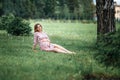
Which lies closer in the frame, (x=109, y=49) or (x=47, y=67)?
(x=109, y=49)

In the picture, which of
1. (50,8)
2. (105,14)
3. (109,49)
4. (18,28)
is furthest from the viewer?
(50,8)

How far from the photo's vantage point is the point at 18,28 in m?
26.9

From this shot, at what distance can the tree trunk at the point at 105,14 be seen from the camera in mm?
16656

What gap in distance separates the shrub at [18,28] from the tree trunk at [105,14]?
33.5ft

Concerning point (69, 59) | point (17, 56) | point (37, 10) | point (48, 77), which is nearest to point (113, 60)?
point (48, 77)

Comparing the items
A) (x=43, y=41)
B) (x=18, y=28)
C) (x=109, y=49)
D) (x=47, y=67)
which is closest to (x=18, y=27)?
(x=18, y=28)

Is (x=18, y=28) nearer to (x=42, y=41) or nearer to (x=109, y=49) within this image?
(x=42, y=41)

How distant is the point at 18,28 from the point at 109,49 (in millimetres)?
18053

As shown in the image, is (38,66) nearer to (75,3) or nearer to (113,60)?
(113,60)

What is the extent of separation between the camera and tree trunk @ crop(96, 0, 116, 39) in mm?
16656

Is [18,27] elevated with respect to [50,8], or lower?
elevated

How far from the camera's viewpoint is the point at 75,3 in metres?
105

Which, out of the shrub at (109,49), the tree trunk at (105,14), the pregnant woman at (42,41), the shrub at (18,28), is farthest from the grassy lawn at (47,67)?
the shrub at (18,28)

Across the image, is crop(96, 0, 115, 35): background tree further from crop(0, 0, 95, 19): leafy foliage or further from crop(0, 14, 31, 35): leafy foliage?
crop(0, 0, 95, 19): leafy foliage
